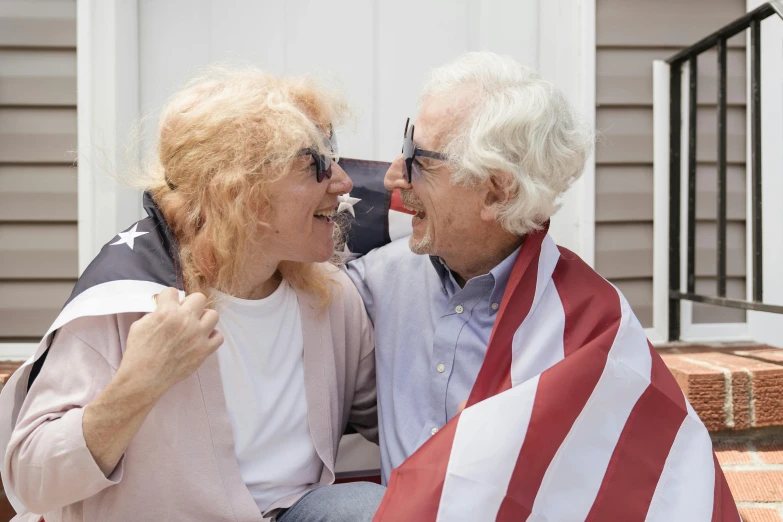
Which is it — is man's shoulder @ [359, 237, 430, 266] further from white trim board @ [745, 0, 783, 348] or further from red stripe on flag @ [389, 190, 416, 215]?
white trim board @ [745, 0, 783, 348]

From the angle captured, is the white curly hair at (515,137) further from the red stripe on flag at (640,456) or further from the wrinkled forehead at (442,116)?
the red stripe on flag at (640,456)

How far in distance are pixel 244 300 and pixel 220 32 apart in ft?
4.54

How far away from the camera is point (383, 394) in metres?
1.91

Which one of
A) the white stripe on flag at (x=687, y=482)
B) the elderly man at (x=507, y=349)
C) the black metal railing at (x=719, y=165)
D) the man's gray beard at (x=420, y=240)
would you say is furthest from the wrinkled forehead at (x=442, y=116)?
the black metal railing at (x=719, y=165)

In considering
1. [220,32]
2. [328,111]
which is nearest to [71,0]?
[220,32]

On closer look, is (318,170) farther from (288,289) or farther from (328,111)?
(288,289)

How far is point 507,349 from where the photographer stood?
1636 mm

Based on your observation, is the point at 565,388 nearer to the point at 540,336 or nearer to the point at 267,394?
the point at 540,336

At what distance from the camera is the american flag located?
4.77 ft

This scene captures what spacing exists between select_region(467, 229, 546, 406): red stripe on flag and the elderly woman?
0.39 meters

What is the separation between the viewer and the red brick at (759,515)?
1837 millimetres

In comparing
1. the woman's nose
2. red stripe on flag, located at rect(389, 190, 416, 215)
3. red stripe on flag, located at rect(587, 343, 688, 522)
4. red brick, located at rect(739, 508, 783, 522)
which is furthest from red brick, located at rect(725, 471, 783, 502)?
the woman's nose

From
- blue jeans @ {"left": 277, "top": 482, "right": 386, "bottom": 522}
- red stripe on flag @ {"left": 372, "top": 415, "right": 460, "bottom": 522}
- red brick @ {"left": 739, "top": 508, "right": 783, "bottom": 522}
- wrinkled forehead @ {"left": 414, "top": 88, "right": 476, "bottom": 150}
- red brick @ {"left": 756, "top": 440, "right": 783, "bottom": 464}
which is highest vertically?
wrinkled forehead @ {"left": 414, "top": 88, "right": 476, "bottom": 150}

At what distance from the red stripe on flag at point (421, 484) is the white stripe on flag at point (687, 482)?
17.5 inches
